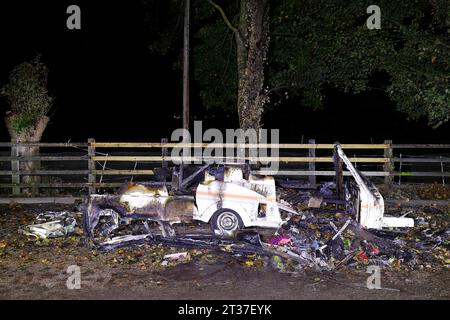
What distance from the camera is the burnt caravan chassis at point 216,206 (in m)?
9.05

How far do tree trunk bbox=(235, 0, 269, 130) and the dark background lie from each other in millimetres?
26574

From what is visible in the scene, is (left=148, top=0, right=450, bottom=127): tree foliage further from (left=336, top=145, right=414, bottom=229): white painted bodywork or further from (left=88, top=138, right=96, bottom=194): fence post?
(left=88, top=138, right=96, bottom=194): fence post

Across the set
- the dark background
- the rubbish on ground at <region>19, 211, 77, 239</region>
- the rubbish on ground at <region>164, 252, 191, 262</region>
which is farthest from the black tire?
the dark background

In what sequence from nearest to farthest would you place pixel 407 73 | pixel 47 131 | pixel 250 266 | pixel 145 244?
pixel 250 266 → pixel 145 244 → pixel 407 73 → pixel 47 131

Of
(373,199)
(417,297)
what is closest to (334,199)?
(373,199)

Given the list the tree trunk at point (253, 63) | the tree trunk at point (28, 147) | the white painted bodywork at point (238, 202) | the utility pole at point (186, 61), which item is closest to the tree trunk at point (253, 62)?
the tree trunk at point (253, 63)

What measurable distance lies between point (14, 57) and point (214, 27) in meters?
22.4

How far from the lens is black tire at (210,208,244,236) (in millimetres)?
9250

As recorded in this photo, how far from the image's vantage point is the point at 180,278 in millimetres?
7281

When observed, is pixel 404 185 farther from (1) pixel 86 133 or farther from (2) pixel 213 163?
(1) pixel 86 133

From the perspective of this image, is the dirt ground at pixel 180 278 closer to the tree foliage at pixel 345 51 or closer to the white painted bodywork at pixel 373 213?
the white painted bodywork at pixel 373 213

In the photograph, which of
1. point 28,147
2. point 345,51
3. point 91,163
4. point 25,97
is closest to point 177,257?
point 91,163

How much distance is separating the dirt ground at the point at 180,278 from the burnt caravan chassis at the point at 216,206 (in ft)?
2.29

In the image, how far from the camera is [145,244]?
886 cm
